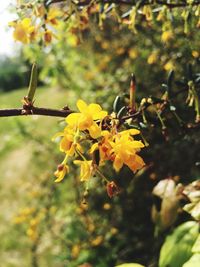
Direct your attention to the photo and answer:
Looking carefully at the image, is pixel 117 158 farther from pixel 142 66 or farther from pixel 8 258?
pixel 8 258

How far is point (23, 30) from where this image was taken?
71.9 inches

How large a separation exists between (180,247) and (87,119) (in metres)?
0.96

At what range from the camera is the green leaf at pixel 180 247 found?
175 centimetres

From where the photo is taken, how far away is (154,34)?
3357 millimetres

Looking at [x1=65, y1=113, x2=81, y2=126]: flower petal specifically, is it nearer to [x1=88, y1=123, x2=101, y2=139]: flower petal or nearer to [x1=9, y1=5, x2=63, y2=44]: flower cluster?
[x1=88, y1=123, x2=101, y2=139]: flower petal

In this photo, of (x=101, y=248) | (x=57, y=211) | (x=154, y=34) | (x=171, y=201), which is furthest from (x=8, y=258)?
(x=171, y=201)

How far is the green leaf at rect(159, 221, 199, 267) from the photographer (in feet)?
5.74

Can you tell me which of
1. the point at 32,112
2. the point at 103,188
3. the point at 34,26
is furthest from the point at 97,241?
the point at 32,112

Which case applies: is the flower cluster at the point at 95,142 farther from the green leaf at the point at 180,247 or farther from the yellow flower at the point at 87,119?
the green leaf at the point at 180,247

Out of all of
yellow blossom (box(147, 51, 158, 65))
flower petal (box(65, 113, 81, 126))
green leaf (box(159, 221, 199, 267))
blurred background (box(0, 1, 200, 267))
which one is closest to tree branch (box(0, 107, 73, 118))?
flower petal (box(65, 113, 81, 126))

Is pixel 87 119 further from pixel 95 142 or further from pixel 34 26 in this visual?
pixel 34 26

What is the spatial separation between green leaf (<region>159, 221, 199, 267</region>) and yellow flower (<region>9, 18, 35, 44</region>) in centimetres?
102

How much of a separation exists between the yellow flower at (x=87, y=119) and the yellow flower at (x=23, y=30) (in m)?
0.84

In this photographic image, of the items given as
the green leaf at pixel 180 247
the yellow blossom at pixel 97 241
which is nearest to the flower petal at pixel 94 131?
the green leaf at pixel 180 247
